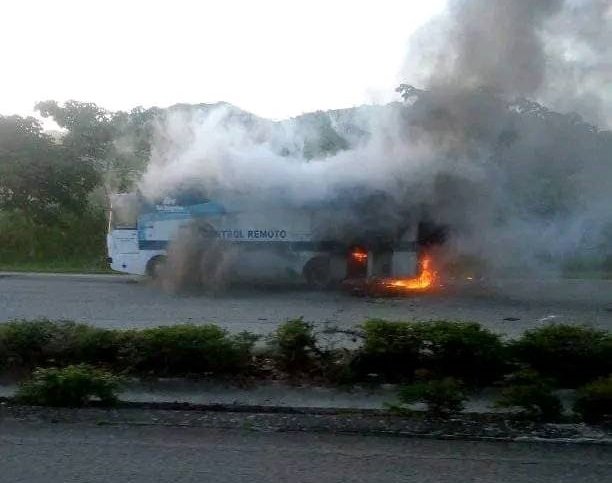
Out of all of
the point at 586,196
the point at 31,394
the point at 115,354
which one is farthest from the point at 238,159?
the point at 31,394

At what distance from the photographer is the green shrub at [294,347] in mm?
7945

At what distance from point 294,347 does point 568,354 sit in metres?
2.72

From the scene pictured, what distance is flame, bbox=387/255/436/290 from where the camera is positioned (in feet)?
56.6

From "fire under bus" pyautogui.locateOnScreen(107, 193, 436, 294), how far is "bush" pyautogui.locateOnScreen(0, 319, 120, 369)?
957 centimetres

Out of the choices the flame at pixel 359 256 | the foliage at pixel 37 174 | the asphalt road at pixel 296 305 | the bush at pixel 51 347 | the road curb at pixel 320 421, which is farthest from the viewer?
the foliage at pixel 37 174

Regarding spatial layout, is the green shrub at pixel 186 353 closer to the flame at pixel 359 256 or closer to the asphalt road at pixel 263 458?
the asphalt road at pixel 263 458

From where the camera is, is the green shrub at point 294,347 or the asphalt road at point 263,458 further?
the green shrub at point 294,347

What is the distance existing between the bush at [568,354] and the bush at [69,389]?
3971 mm

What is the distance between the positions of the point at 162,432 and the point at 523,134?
11037mm

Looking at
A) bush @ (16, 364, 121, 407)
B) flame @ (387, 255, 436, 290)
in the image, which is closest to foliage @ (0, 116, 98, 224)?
flame @ (387, 255, 436, 290)

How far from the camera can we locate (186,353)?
25.8 feet

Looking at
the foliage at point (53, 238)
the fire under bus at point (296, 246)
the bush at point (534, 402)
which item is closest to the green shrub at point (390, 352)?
the bush at point (534, 402)

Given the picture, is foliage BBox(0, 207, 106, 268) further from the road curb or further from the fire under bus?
the road curb

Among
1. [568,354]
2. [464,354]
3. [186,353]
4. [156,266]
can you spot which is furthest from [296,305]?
[568,354]
